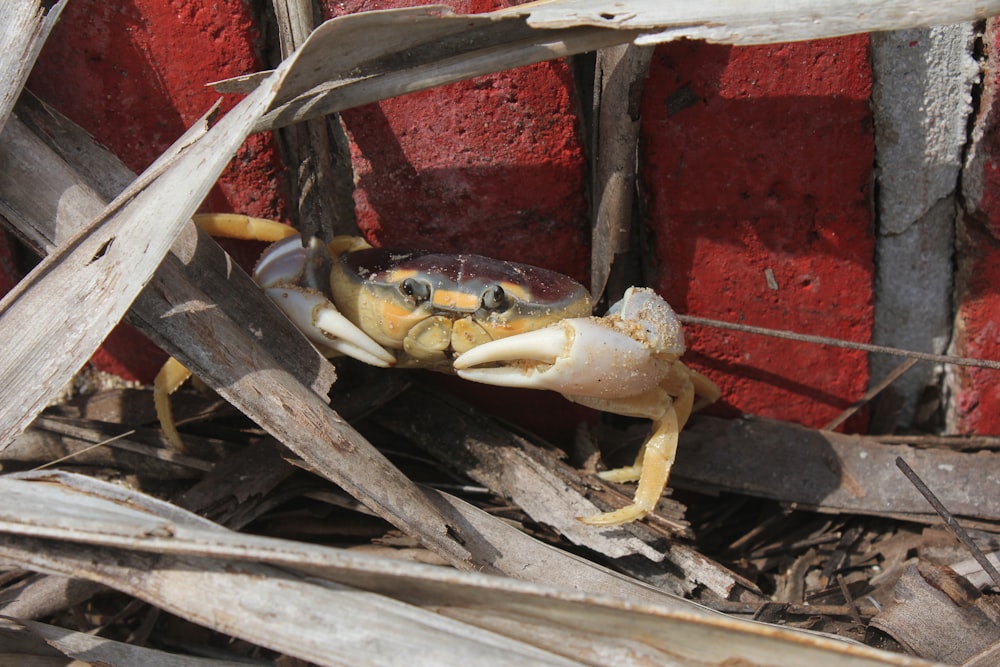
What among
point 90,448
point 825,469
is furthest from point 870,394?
point 90,448

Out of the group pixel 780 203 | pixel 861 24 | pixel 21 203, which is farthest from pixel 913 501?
pixel 21 203

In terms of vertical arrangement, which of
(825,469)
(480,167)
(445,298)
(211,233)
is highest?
(480,167)

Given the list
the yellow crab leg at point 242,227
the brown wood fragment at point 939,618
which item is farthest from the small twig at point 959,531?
the yellow crab leg at point 242,227

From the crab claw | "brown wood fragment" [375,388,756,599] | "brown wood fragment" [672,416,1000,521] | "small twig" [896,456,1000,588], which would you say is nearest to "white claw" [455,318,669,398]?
the crab claw

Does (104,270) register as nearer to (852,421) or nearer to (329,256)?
(329,256)

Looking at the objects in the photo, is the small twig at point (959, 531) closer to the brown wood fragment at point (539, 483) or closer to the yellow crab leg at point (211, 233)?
the brown wood fragment at point (539, 483)

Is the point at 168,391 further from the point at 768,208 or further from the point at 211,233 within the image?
the point at 768,208
